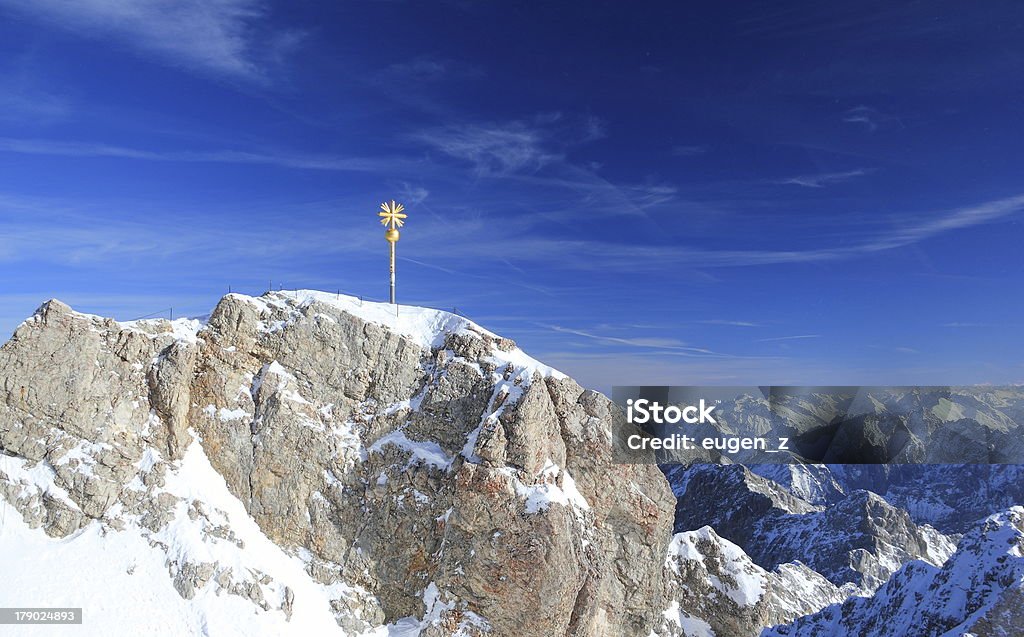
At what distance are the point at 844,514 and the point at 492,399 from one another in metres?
148

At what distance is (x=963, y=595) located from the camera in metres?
59.6

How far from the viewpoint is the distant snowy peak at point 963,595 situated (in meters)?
54.4

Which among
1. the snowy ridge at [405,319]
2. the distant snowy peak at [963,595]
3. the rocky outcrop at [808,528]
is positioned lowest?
the rocky outcrop at [808,528]

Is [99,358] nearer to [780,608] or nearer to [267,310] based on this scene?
[267,310]

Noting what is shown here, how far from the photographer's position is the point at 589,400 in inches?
2486

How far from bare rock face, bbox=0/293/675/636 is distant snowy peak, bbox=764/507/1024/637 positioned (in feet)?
86.5

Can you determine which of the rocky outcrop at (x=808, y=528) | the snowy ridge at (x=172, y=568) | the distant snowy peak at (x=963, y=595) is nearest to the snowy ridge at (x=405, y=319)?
the snowy ridge at (x=172, y=568)

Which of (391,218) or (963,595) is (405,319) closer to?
(391,218)

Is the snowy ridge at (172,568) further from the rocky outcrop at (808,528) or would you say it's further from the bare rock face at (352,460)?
the rocky outcrop at (808,528)

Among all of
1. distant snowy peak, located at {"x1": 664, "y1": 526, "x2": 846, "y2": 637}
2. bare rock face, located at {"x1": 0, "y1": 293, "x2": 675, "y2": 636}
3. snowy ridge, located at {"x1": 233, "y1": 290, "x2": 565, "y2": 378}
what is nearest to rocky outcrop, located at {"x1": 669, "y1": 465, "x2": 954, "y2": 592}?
distant snowy peak, located at {"x1": 664, "y1": 526, "x2": 846, "y2": 637}

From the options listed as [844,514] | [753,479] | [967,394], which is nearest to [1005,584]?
[844,514]

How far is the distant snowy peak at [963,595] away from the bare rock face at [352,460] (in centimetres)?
2637

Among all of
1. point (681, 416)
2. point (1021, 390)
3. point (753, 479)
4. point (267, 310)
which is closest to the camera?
point (681, 416)

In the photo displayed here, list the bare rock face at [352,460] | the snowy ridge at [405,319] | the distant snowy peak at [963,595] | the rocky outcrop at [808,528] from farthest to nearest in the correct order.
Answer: the rocky outcrop at [808,528] → the snowy ridge at [405,319] → the distant snowy peak at [963,595] → the bare rock face at [352,460]
